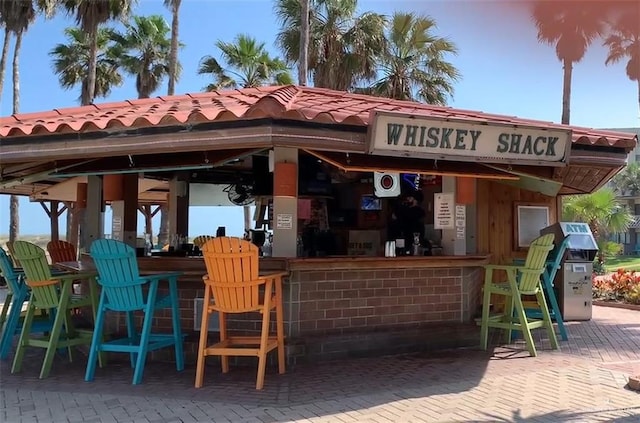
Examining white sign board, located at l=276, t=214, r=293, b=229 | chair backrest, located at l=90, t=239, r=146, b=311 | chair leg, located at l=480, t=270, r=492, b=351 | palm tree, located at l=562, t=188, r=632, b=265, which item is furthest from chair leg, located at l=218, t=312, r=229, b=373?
palm tree, located at l=562, t=188, r=632, b=265

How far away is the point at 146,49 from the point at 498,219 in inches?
715

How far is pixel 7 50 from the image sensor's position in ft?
69.4

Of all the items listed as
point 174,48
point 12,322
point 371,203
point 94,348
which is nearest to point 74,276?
point 94,348

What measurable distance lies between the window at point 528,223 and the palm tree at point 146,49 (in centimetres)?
1739

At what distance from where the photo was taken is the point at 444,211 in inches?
292

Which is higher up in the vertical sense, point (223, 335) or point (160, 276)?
point (160, 276)

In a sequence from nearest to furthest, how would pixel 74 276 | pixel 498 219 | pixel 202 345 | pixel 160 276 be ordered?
1. pixel 202 345
2. pixel 160 276
3. pixel 74 276
4. pixel 498 219

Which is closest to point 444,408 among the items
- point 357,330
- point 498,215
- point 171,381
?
point 357,330

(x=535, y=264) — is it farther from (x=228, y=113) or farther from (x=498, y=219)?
(x=228, y=113)

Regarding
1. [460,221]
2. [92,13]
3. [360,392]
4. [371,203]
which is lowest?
[360,392]

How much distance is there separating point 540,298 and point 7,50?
21504 mm

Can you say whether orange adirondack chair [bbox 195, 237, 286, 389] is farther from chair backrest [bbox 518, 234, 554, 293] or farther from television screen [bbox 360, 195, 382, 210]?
television screen [bbox 360, 195, 382, 210]

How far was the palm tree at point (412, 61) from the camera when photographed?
18109 millimetres

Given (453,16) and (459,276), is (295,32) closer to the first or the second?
(459,276)
